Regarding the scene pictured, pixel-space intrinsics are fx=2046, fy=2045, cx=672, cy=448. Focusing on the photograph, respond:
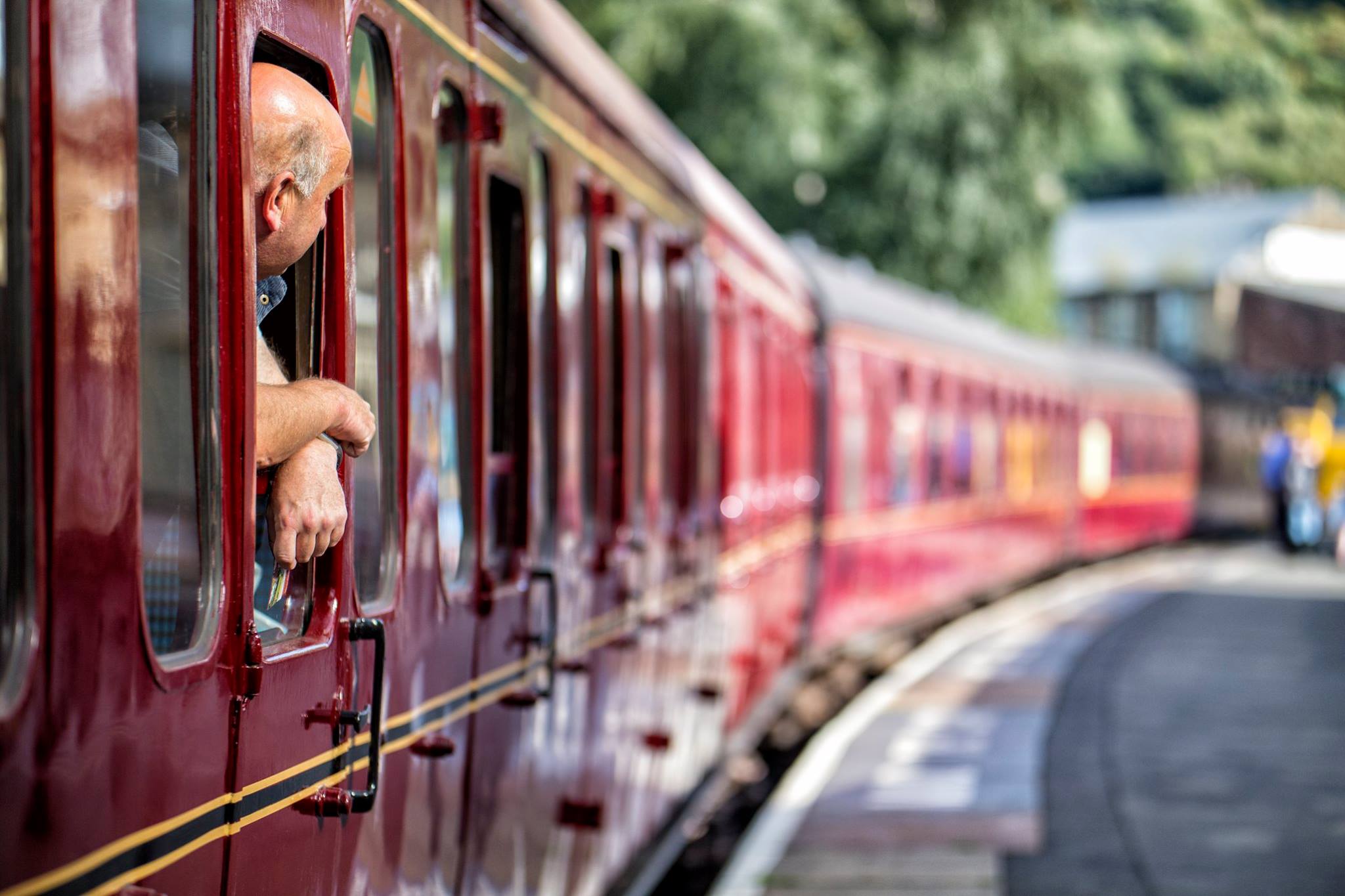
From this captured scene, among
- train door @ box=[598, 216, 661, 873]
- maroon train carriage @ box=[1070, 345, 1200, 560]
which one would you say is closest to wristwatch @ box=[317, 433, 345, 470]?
train door @ box=[598, 216, 661, 873]

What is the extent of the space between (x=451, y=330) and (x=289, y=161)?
121 cm

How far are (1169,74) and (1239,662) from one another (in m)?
59.4

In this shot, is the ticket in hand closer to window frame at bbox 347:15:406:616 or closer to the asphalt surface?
window frame at bbox 347:15:406:616

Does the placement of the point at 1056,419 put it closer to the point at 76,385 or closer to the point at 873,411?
the point at 873,411

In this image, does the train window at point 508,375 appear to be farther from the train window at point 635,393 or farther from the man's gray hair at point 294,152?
the man's gray hair at point 294,152

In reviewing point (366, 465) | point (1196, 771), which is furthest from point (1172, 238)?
point (366, 465)

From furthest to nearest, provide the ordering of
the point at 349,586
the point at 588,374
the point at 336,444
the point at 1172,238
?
the point at 1172,238 → the point at 588,374 → the point at 349,586 → the point at 336,444

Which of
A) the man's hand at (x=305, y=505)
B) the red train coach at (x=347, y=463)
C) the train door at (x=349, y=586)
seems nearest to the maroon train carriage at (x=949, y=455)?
the red train coach at (x=347, y=463)

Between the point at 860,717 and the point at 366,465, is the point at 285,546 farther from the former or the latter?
the point at 860,717

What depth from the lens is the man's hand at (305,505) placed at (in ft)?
9.85

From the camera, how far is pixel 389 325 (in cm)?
370

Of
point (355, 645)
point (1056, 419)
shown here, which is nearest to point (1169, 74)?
point (1056, 419)

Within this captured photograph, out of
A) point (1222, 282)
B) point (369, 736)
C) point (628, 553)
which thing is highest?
point (1222, 282)

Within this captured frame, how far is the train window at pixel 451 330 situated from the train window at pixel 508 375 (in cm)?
40
